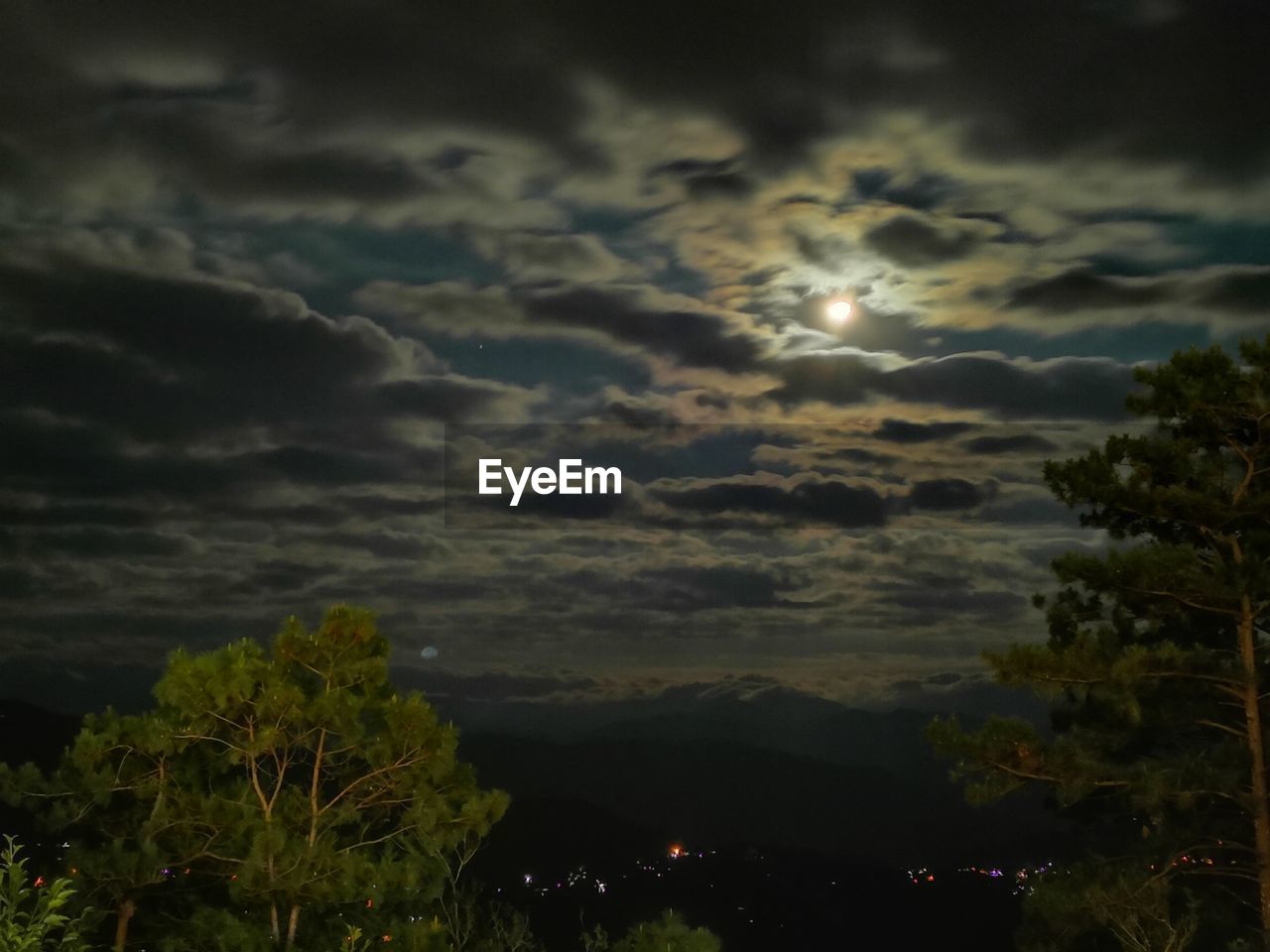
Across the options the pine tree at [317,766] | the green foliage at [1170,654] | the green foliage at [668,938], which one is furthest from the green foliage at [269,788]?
the green foliage at [1170,654]

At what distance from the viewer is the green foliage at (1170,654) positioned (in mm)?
13008

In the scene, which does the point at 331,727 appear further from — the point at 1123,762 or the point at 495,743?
the point at 495,743

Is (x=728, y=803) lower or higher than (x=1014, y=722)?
lower

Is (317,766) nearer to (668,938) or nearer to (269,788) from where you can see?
(269,788)

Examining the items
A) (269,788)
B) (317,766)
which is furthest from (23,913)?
(269,788)

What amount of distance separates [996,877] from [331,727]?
43.7m

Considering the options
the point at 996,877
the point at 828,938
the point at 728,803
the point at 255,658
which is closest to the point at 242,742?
the point at 255,658

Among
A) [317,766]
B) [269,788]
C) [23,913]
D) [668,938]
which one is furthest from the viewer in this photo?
[269,788]

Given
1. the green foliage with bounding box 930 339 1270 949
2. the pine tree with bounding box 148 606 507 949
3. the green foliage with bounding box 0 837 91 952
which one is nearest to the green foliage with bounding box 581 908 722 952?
the pine tree with bounding box 148 606 507 949

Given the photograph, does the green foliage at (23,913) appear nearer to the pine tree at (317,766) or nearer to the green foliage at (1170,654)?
the pine tree at (317,766)

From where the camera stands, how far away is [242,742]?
40.8 ft

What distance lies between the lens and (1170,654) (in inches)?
504

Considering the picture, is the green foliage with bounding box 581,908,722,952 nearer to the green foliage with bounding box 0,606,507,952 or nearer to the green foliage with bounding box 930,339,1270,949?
the green foliage with bounding box 0,606,507,952

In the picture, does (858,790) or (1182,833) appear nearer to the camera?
(1182,833)
